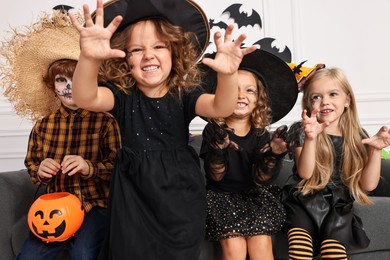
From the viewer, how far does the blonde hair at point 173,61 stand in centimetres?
144

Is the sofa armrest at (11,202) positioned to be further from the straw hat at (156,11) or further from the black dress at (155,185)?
the straw hat at (156,11)

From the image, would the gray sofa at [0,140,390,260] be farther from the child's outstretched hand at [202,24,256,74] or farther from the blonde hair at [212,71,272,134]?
the child's outstretched hand at [202,24,256,74]

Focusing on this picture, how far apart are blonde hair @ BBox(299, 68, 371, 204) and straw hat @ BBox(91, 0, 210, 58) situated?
793 mm

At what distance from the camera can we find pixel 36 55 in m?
1.85

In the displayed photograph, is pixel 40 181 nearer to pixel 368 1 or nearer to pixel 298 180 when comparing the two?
pixel 298 180

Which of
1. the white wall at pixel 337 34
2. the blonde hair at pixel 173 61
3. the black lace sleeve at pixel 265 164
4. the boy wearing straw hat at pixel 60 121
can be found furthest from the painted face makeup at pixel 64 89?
the white wall at pixel 337 34

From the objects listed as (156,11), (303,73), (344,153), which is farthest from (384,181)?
(156,11)

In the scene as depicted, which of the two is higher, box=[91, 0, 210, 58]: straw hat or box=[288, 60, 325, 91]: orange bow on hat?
box=[91, 0, 210, 58]: straw hat

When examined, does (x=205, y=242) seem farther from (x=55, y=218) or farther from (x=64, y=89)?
(x=64, y=89)

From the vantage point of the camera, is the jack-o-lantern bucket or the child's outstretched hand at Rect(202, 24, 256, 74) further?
the jack-o-lantern bucket

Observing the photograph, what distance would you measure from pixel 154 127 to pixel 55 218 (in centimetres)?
52

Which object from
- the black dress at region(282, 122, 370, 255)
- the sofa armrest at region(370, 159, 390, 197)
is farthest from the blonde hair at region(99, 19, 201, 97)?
the sofa armrest at region(370, 159, 390, 197)

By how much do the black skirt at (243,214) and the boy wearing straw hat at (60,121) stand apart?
471 millimetres

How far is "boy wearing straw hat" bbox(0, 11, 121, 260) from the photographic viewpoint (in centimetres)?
180
